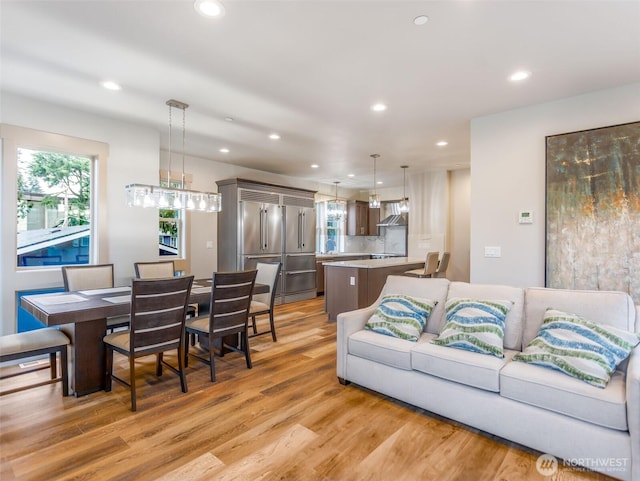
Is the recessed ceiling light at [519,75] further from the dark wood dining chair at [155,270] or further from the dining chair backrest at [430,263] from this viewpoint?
the dark wood dining chair at [155,270]

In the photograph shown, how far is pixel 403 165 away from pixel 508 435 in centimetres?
540

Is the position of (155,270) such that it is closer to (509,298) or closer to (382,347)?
(382,347)

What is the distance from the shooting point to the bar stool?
252cm

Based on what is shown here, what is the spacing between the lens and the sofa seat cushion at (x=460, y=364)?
7.15 ft

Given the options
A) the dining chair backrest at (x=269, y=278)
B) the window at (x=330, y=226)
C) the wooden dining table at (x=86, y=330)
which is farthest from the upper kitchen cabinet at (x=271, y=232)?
the wooden dining table at (x=86, y=330)

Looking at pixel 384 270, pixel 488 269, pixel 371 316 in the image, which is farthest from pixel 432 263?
pixel 371 316

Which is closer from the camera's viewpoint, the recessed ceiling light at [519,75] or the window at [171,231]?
the recessed ceiling light at [519,75]

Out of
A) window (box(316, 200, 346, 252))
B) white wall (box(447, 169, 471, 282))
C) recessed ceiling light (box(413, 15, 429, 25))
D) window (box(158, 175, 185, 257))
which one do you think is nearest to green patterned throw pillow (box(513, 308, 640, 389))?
recessed ceiling light (box(413, 15, 429, 25))

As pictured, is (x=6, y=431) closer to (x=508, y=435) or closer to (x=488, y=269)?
(x=508, y=435)

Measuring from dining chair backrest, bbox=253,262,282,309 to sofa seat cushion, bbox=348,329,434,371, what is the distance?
1507 mm

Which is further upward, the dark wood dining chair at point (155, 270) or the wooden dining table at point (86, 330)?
the dark wood dining chair at point (155, 270)

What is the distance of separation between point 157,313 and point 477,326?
237cm

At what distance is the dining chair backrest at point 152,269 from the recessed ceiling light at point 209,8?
A: 9.18ft

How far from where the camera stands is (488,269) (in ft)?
13.3
